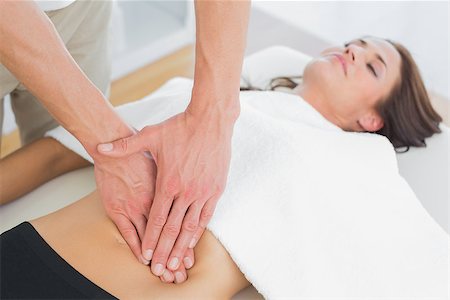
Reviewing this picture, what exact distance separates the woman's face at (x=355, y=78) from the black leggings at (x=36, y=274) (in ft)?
2.90

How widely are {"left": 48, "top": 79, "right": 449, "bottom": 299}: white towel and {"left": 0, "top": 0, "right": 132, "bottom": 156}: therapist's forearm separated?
1.09 feet

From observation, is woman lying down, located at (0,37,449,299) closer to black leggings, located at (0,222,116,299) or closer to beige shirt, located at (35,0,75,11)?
black leggings, located at (0,222,116,299)

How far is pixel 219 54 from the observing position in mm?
1301

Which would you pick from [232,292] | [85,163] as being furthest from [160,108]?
[232,292]

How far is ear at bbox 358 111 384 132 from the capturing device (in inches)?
73.0

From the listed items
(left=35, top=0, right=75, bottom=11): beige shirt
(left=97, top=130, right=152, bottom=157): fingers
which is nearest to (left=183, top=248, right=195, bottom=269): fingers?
(left=97, top=130, right=152, bottom=157): fingers

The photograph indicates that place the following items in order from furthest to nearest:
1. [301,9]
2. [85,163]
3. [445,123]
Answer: [301,9], [445,123], [85,163]

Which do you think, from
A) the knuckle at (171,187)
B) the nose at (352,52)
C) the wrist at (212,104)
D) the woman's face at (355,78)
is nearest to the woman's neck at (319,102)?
the woman's face at (355,78)

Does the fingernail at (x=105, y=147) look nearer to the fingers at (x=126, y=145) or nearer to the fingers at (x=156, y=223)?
the fingers at (x=126, y=145)

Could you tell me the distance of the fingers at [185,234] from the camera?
136cm

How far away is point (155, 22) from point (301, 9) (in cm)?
76

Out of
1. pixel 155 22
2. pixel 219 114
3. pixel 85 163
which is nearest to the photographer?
pixel 219 114

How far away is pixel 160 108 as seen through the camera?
1752 mm

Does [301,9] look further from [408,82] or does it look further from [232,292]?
[232,292]
